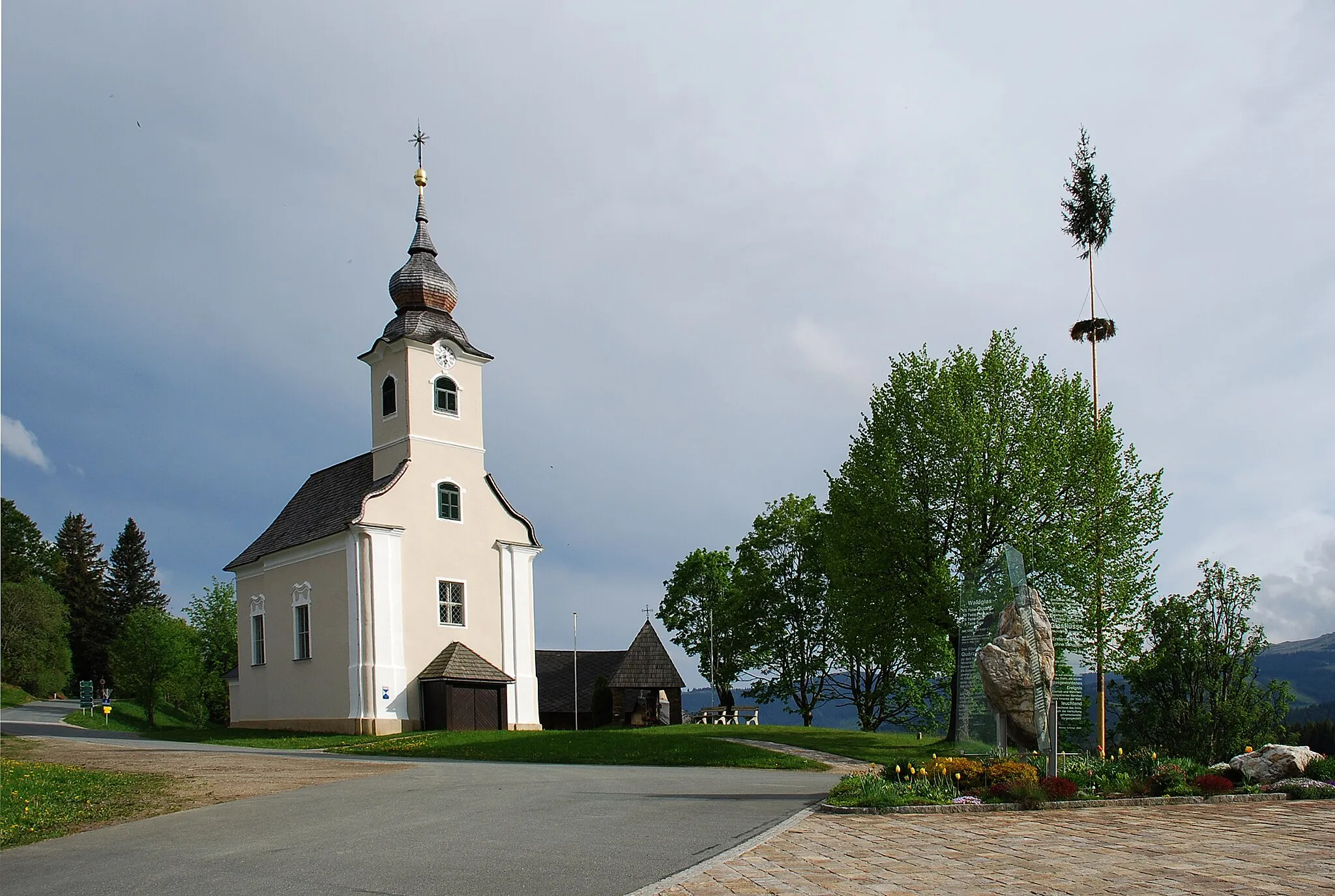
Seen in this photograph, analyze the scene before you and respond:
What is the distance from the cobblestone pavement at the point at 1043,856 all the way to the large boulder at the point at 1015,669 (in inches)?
150

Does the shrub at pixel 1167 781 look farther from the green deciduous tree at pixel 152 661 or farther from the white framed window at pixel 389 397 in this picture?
the green deciduous tree at pixel 152 661

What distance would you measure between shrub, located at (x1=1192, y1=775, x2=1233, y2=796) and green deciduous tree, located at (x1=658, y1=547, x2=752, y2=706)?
42.4m

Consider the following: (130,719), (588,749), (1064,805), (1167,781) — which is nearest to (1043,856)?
(1064,805)

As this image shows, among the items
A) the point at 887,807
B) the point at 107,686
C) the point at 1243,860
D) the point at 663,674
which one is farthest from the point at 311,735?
the point at 107,686

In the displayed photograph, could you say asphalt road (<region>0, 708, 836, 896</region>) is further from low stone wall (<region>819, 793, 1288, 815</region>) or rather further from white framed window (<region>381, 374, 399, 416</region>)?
white framed window (<region>381, 374, 399, 416</region>)

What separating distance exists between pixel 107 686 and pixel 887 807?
316 ft

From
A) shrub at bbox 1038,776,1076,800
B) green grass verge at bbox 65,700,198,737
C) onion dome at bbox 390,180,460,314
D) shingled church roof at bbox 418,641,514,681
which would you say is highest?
onion dome at bbox 390,180,460,314

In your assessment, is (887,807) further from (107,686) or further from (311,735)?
(107,686)

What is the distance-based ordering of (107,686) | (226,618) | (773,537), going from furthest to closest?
1. (107,686)
2. (226,618)
3. (773,537)

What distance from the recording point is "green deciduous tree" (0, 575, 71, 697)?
69.9 meters

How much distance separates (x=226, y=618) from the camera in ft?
235

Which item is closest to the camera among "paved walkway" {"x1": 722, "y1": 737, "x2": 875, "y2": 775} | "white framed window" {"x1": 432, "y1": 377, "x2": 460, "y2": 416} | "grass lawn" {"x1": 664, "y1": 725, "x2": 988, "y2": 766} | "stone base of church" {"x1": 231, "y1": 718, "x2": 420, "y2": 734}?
Result: "paved walkway" {"x1": 722, "y1": 737, "x2": 875, "y2": 775}

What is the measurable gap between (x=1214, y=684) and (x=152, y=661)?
48991 mm

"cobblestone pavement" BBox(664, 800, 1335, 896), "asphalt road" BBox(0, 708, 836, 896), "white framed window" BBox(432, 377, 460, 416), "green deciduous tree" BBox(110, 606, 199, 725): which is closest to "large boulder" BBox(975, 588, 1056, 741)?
"asphalt road" BBox(0, 708, 836, 896)
